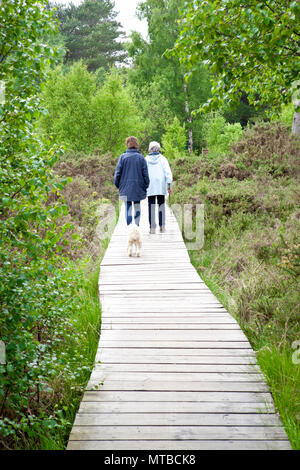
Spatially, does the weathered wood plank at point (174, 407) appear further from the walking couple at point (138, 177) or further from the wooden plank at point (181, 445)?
the walking couple at point (138, 177)

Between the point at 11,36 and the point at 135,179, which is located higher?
the point at 11,36

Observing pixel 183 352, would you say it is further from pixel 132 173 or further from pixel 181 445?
A: pixel 132 173

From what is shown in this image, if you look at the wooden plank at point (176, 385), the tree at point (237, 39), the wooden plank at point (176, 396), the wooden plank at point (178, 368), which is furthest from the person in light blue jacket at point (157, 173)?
the wooden plank at point (176, 396)

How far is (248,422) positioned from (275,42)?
3.36m

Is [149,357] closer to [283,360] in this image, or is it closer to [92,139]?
[283,360]

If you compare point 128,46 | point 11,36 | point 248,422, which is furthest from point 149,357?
point 128,46

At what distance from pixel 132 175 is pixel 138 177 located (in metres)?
0.12

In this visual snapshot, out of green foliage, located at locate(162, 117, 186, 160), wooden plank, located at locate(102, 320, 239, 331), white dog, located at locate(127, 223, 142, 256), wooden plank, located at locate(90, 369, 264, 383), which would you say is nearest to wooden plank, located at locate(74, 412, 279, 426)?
wooden plank, located at locate(90, 369, 264, 383)

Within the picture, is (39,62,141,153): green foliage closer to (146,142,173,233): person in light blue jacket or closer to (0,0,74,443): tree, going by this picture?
(146,142,173,233): person in light blue jacket

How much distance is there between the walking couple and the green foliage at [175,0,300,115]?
249cm

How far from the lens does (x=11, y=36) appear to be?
2725mm

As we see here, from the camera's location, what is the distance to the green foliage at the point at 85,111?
1731cm

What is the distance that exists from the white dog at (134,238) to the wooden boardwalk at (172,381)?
5.61ft

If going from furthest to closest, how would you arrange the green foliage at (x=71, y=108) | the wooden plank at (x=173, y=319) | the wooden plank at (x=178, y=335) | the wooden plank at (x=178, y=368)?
the green foliage at (x=71, y=108) → the wooden plank at (x=173, y=319) → the wooden plank at (x=178, y=335) → the wooden plank at (x=178, y=368)
